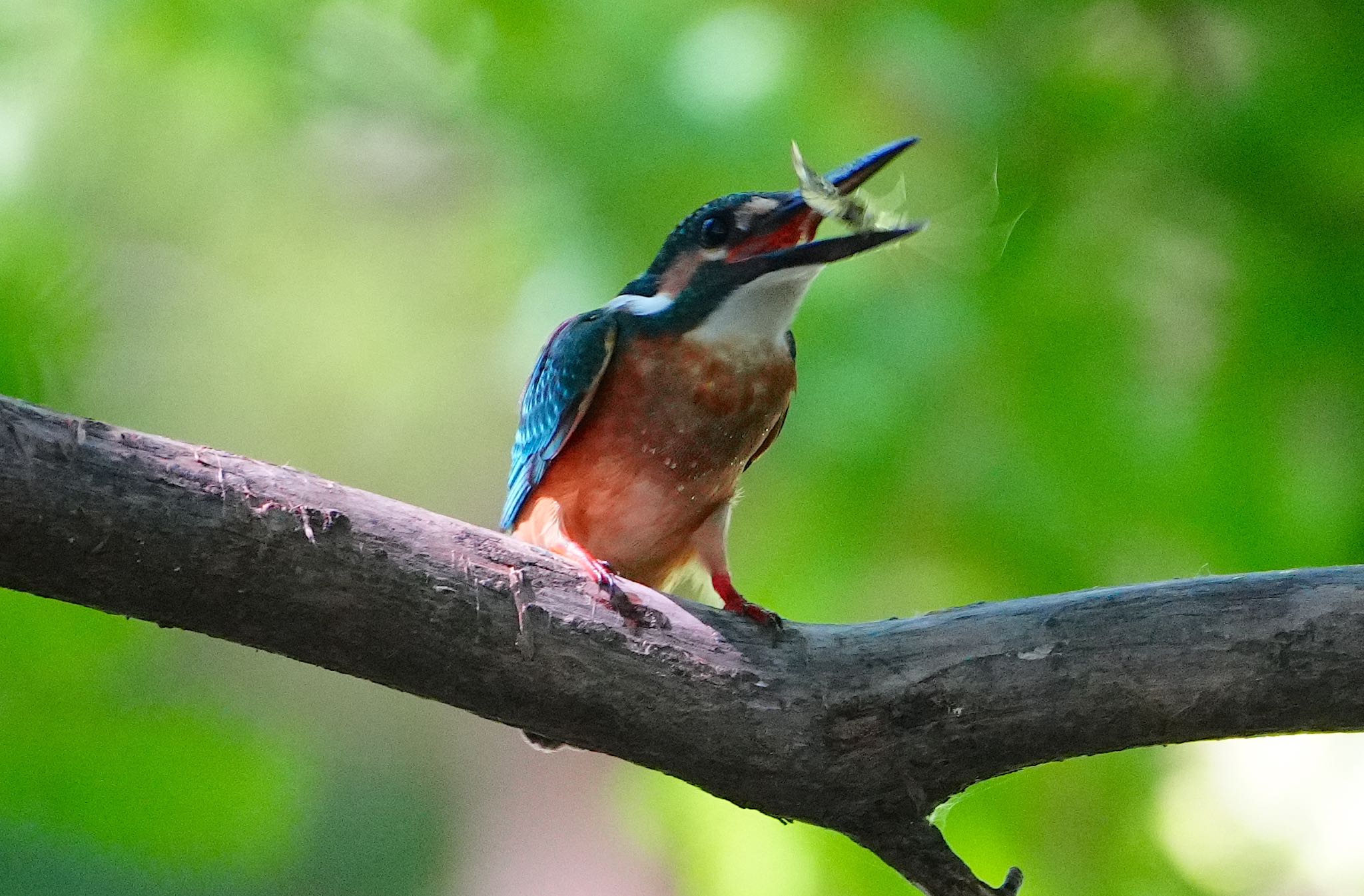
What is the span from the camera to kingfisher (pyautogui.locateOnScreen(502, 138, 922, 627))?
2014 millimetres

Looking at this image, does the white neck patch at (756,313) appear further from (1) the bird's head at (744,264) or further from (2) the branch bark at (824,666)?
(2) the branch bark at (824,666)

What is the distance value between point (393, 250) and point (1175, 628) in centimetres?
237

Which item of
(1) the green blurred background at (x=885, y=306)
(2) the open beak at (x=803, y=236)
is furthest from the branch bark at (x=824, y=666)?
(1) the green blurred background at (x=885, y=306)

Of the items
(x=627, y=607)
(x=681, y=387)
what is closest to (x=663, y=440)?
(x=681, y=387)

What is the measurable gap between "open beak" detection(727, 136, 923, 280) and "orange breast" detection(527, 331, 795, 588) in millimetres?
144

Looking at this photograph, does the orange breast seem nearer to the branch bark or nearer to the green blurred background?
the green blurred background

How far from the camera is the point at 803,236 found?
2.01 m

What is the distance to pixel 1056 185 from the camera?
2314 millimetres

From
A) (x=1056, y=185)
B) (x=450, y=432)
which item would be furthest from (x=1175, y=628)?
(x=450, y=432)

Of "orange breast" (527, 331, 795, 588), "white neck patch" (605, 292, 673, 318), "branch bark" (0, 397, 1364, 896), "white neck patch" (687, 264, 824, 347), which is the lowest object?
"branch bark" (0, 397, 1364, 896)

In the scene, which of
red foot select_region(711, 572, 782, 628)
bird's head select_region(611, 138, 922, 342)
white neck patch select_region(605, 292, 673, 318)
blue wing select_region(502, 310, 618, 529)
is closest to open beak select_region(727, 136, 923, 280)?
bird's head select_region(611, 138, 922, 342)

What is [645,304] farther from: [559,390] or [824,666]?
[824,666]

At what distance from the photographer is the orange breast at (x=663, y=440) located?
2043 mm

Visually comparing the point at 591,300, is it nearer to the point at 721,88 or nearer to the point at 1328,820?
the point at 721,88
